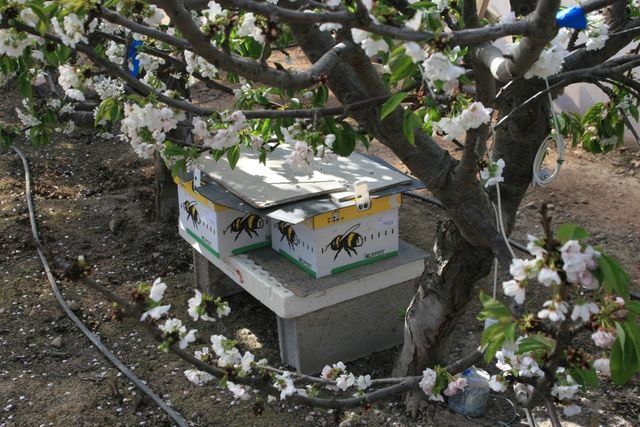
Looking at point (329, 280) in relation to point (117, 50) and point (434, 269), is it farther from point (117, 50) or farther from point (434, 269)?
point (117, 50)

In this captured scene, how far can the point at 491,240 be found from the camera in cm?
246

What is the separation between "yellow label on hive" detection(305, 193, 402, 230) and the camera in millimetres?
3327

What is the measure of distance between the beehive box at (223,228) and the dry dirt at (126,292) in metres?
0.45

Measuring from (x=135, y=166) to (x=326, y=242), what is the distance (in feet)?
9.97

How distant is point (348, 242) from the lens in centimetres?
345

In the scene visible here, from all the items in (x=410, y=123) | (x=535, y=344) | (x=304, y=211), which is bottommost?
(x=304, y=211)

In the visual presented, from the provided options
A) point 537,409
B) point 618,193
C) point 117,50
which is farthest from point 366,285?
point 618,193

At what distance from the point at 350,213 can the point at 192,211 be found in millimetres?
923

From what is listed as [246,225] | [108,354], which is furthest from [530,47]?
[108,354]

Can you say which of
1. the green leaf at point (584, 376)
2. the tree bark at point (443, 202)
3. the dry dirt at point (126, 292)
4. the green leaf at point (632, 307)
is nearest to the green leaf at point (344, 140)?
the tree bark at point (443, 202)

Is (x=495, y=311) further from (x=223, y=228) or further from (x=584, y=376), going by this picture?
(x=223, y=228)

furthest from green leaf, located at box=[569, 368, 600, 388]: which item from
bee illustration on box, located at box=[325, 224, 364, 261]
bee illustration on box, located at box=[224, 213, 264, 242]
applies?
bee illustration on box, located at box=[224, 213, 264, 242]

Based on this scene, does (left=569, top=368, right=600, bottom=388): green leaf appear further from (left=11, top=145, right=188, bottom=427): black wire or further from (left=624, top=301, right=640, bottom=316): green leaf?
(left=11, top=145, right=188, bottom=427): black wire

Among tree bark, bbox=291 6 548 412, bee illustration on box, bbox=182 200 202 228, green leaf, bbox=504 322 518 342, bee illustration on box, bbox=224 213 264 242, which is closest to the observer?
green leaf, bbox=504 322 518 342
